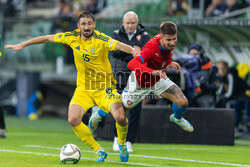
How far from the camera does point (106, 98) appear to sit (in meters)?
9.10

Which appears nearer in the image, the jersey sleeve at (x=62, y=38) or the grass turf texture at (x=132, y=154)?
the grass turf texture at (x=132, y=154)

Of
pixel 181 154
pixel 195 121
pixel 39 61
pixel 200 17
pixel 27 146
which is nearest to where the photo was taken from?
pixel 181 154

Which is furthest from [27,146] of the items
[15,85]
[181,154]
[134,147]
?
[15,85]

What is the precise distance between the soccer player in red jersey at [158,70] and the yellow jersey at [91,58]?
413 millimetres

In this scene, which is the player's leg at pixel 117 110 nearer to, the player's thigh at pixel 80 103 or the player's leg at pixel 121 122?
the player's leg at pixel 121 122

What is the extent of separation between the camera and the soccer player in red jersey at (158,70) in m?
8.77

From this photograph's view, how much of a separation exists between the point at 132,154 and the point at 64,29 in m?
11.8

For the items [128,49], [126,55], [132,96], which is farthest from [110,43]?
[126,55]

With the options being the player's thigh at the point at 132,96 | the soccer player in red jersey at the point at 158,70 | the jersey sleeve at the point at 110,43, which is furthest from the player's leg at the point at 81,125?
the jersey sleeve at the point at 110,43

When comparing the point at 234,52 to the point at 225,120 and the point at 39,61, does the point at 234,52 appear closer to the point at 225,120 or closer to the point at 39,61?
the point at 225,120

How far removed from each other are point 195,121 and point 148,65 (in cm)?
401

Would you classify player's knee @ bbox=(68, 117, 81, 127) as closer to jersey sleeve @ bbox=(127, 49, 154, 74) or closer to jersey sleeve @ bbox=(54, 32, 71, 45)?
jersey sleeve @ bbox=(127, 49, 154, 74)

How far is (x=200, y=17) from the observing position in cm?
1719

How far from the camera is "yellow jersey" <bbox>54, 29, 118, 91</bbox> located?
30.1 feet
